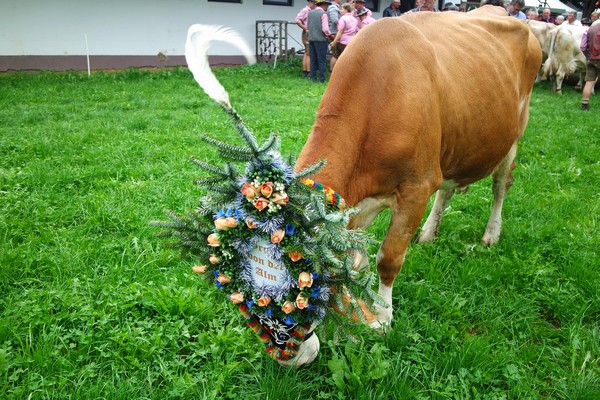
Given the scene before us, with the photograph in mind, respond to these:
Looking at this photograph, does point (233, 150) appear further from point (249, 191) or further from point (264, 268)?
point (264, 268)

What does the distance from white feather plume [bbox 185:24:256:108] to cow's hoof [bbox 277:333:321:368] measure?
1.17 m

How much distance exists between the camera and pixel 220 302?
119 inches

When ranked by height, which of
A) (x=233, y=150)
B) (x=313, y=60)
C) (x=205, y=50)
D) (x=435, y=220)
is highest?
(x=205, y=50)

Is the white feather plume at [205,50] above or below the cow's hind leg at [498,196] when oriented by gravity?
above

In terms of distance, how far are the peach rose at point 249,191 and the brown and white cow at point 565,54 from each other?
13.3 m

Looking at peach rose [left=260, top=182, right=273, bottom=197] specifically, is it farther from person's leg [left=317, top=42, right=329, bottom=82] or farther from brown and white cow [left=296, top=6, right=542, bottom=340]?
person's leg [left=317, top=42, right=329, bottom=82]


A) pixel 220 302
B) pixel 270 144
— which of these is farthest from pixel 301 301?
pixel 220 302

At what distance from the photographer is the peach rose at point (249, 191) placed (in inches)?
67.2

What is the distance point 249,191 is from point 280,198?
0.36 ft

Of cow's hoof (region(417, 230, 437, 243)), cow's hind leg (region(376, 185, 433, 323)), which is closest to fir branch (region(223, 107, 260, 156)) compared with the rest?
cow's hind leg (region(376, 185, 433, 323))

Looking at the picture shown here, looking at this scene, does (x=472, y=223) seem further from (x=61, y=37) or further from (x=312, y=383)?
(x=61, y=37)

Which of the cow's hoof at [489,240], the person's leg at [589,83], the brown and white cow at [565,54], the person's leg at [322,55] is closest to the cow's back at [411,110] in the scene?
the cow's hoof at [489,240]

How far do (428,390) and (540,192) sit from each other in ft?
11.1

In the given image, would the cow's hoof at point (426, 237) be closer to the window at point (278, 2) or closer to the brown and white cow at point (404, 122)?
the brown and white cow at point (404, 122)
